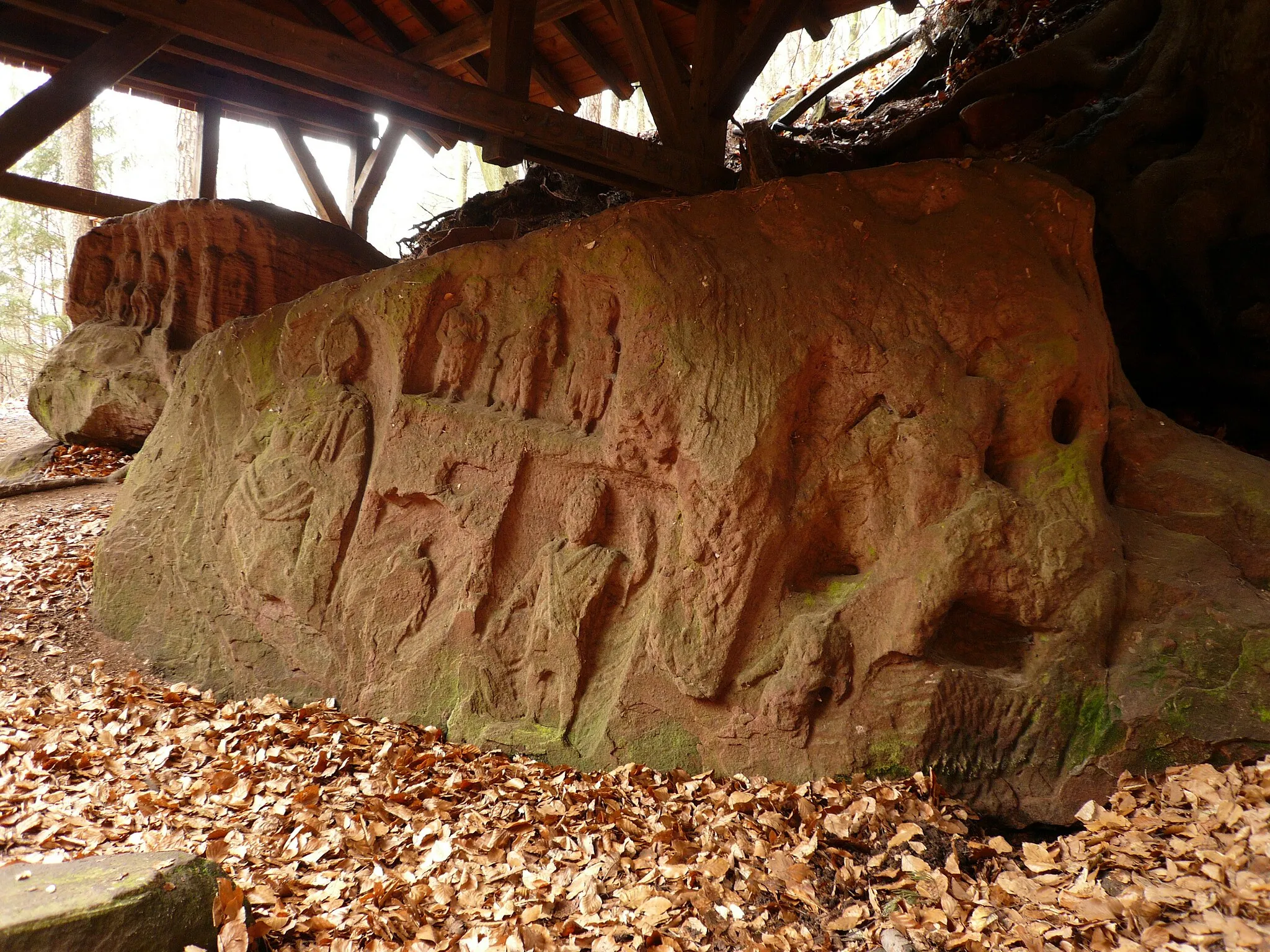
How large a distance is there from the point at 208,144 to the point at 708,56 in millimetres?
5349

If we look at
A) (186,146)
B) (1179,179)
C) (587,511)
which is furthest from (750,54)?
(186,146)

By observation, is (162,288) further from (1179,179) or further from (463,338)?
(1179,179)

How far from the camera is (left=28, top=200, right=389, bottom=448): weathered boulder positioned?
7.66m

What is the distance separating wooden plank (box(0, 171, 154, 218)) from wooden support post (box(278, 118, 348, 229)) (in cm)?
161

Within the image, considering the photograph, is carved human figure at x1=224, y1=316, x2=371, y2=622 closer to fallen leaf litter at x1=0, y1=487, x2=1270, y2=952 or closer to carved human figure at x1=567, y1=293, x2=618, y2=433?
fallen leaf litter at x1=0, y1=487, x2=1270, y2=952

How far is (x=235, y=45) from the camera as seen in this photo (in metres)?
4.97

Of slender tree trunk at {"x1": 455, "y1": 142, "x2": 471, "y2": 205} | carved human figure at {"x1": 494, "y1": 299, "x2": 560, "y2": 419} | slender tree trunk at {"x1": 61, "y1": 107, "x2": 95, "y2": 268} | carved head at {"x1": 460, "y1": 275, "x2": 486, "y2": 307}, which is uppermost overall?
slender tree trunk at {"x1": 455, "y1": 142, "x2": 471, "y2": 205}

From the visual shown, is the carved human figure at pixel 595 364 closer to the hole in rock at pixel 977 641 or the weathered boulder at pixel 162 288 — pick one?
the hole in rock at pixel 977 641

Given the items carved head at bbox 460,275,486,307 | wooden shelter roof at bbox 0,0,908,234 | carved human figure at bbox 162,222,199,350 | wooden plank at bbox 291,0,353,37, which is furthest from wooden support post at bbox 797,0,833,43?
carved human figure at bbox 162,222,199,350

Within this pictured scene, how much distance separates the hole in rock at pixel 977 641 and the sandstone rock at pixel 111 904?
280cm

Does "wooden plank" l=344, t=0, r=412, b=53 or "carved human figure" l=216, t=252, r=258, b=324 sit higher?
"wooden plank" l=344, t=0, r=412, b=53

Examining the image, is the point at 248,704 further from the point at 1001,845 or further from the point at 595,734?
the point at 1001,845

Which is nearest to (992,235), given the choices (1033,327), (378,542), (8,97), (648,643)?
(1033,327)

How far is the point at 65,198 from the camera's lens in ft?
24.7
